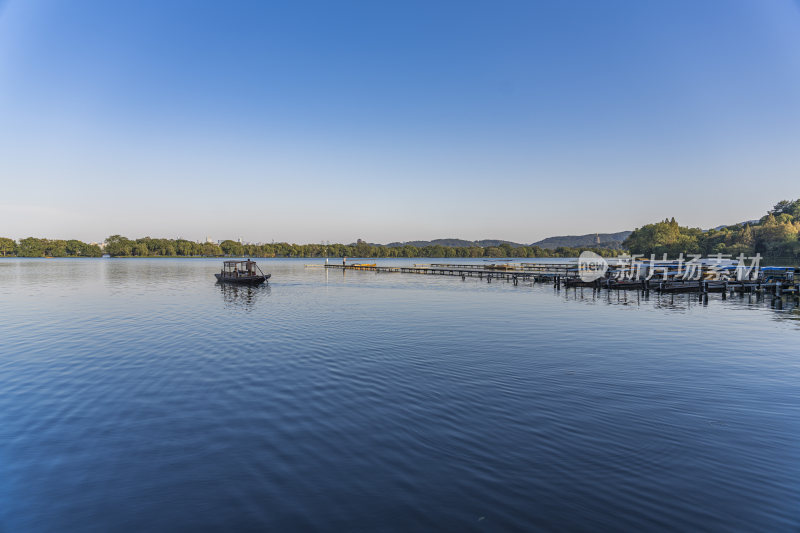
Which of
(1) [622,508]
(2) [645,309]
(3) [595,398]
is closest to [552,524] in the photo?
(1) [622,508]

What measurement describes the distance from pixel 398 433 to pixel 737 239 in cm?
14104

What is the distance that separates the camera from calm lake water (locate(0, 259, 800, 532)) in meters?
7.08

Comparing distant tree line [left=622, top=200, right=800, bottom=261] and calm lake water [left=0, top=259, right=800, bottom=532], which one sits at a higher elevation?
distant tree line [left=622, top=200, right=800, bottom=261]

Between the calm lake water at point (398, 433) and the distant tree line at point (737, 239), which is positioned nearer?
the calm lake water at point (398, 433)

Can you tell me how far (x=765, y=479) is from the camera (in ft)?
26.4

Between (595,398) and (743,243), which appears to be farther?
(743,243)

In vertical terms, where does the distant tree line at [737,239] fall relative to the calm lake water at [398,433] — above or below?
above

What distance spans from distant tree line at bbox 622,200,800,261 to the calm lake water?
106 meters

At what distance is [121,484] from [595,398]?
13.0 meters

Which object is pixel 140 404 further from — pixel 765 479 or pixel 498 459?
pixel 765 479

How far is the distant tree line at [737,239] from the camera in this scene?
9888 cm

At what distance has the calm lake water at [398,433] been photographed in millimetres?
7082

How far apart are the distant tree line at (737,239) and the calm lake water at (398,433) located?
4191 inches

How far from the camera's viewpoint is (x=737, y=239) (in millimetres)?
111250
